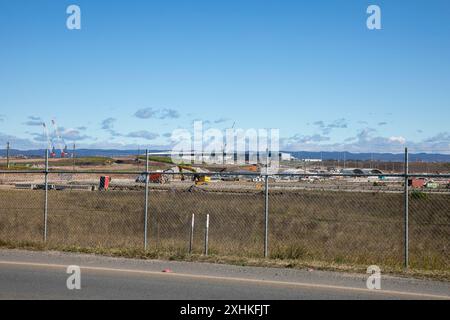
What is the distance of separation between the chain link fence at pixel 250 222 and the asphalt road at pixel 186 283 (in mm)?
1829

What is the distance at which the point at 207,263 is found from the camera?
11.3 metres

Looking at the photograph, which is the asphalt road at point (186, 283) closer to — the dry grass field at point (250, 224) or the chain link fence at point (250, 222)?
the chain link fence at point (250, 222)

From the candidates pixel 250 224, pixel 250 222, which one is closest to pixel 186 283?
pixel 250 224

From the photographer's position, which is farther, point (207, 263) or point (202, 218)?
point (202, 218)

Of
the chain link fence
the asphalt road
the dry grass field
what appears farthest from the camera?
the dry grass field

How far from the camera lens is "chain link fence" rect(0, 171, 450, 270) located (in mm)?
12977

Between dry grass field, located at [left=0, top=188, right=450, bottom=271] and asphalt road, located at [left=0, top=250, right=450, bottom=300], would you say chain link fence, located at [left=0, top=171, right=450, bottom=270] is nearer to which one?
dry grass field, located at [left=0, top=188, right=450, bottom=271]

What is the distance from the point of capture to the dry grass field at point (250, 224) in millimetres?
13438

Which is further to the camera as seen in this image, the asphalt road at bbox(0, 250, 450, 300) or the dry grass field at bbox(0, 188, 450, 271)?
the dry grass field at bbox(0, 188, 450, 271)

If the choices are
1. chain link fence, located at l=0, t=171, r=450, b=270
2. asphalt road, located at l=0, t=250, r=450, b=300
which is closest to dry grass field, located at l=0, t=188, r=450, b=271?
chain link fence, located at l=0, t=171, r=450, b=270

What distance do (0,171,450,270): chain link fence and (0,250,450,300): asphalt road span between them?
6.00ft
